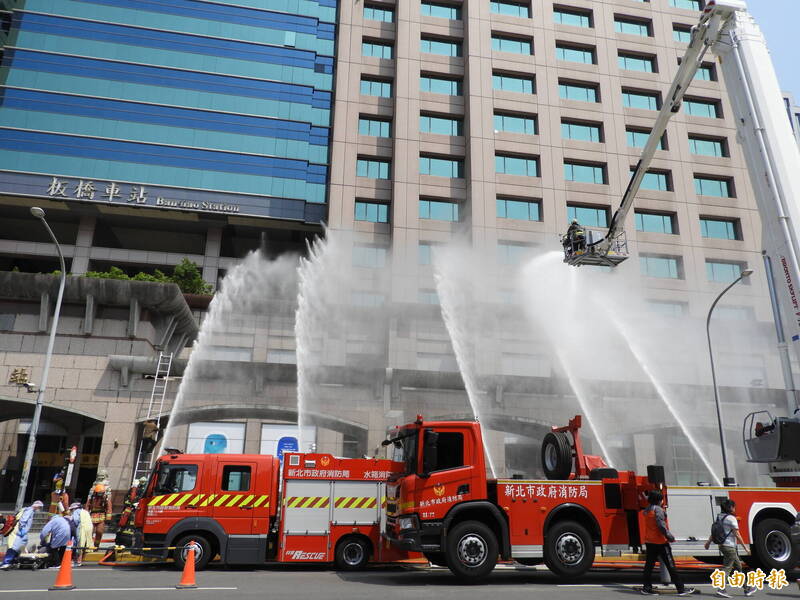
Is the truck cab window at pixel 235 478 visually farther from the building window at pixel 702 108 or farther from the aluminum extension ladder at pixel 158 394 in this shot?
the building window at pixel 702 108

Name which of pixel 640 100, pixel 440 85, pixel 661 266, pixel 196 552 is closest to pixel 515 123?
pixel 440 85

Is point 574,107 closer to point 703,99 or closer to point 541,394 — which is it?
point 703,99

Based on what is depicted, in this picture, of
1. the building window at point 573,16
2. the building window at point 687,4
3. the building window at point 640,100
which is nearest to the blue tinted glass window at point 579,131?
the building window at point 640,100

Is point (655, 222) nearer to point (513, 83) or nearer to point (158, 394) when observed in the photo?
point (513, 83)

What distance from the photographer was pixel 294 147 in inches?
1869

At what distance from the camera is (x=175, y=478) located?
40.3 ft

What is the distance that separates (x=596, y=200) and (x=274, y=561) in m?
37.7

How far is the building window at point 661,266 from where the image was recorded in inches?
1649

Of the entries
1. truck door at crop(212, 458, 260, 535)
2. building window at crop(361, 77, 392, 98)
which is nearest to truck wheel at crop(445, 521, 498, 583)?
truck door at crop(212, 458, 260, 535)

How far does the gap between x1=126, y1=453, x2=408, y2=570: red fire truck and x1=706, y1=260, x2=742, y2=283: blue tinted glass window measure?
128ft

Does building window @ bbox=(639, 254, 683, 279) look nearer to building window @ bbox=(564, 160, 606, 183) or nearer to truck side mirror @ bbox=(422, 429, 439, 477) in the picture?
building window @ bbox=(564, 160, 606, 183)

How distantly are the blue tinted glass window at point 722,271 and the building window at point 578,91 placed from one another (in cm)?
1653

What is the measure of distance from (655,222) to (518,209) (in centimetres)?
1145

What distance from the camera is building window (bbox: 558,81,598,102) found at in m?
45.3
